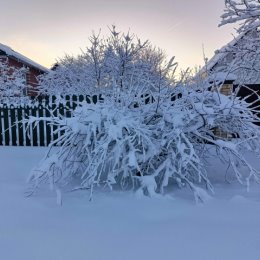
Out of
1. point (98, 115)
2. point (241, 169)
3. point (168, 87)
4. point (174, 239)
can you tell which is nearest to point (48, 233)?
point (174, 239)

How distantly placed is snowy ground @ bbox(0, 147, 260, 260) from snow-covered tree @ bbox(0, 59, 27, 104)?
51.7 feet

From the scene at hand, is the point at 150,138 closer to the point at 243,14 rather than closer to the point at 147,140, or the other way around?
the point at 147,140

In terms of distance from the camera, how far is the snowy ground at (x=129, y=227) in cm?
262

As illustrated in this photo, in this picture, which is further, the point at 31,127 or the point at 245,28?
the point at 31,127

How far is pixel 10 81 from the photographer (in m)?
20.2

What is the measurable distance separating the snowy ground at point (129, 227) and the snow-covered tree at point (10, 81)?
621 inches

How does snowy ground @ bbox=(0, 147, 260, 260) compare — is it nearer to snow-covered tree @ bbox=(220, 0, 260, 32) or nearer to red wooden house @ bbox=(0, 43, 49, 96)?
snow-covered tree @ bbox=(220, 0, 260, 32)

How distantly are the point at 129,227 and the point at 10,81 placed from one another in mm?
18614

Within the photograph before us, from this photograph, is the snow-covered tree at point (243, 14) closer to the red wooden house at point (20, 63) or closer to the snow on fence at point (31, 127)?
the snow on fence at point (31, 127)

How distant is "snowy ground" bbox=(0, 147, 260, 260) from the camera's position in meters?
2.62

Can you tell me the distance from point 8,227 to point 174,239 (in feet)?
4.68

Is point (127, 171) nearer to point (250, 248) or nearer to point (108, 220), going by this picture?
point (108, 220)

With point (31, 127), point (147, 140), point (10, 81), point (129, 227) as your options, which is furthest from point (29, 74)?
point (129, 227)

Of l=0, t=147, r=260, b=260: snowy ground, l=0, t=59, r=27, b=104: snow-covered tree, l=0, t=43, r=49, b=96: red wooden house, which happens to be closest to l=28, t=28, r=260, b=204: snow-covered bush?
Answer: l=0, t=147, r=260, b=260: snowy ground
